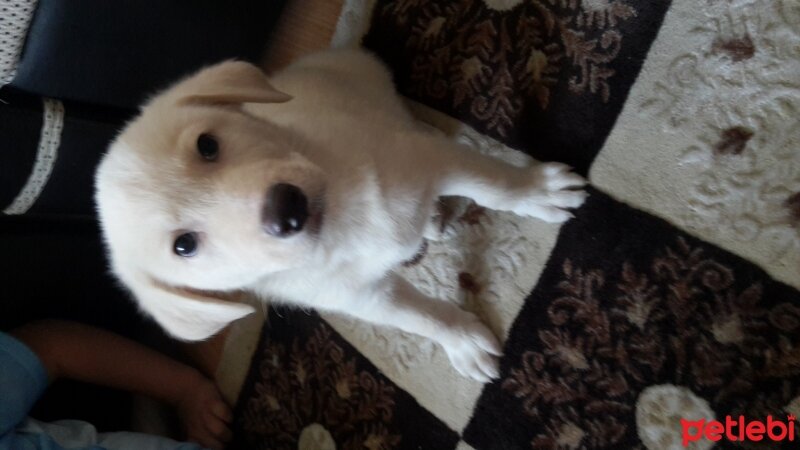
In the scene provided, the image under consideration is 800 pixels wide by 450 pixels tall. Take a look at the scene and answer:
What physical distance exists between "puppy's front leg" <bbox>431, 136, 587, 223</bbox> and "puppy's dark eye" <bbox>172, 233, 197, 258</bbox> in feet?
1.83

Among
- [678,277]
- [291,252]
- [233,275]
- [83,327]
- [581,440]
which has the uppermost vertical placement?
[678,277]

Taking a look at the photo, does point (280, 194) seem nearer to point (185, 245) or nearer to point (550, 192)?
point (185, 245)

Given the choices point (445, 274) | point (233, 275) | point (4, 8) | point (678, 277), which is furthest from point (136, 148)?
point (678, 277)

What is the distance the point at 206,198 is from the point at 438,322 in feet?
2.39

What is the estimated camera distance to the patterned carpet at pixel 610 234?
4.60 ft

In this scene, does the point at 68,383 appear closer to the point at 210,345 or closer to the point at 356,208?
the point at 210,345

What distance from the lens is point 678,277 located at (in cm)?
148

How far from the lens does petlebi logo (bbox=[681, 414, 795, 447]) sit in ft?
4.50

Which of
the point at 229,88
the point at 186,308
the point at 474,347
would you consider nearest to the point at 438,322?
the point at 474,347

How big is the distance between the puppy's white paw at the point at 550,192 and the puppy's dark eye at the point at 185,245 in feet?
2.49

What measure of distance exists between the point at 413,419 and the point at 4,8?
1.49 meters

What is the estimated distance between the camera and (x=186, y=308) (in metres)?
1.27

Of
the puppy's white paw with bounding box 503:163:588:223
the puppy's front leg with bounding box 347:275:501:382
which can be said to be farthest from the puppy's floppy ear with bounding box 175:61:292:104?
the puppy's white paw with bounding box 503:163:588:223

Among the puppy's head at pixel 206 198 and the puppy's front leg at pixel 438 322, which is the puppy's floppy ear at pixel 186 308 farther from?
the puppy's front leg at pixel 438 322
